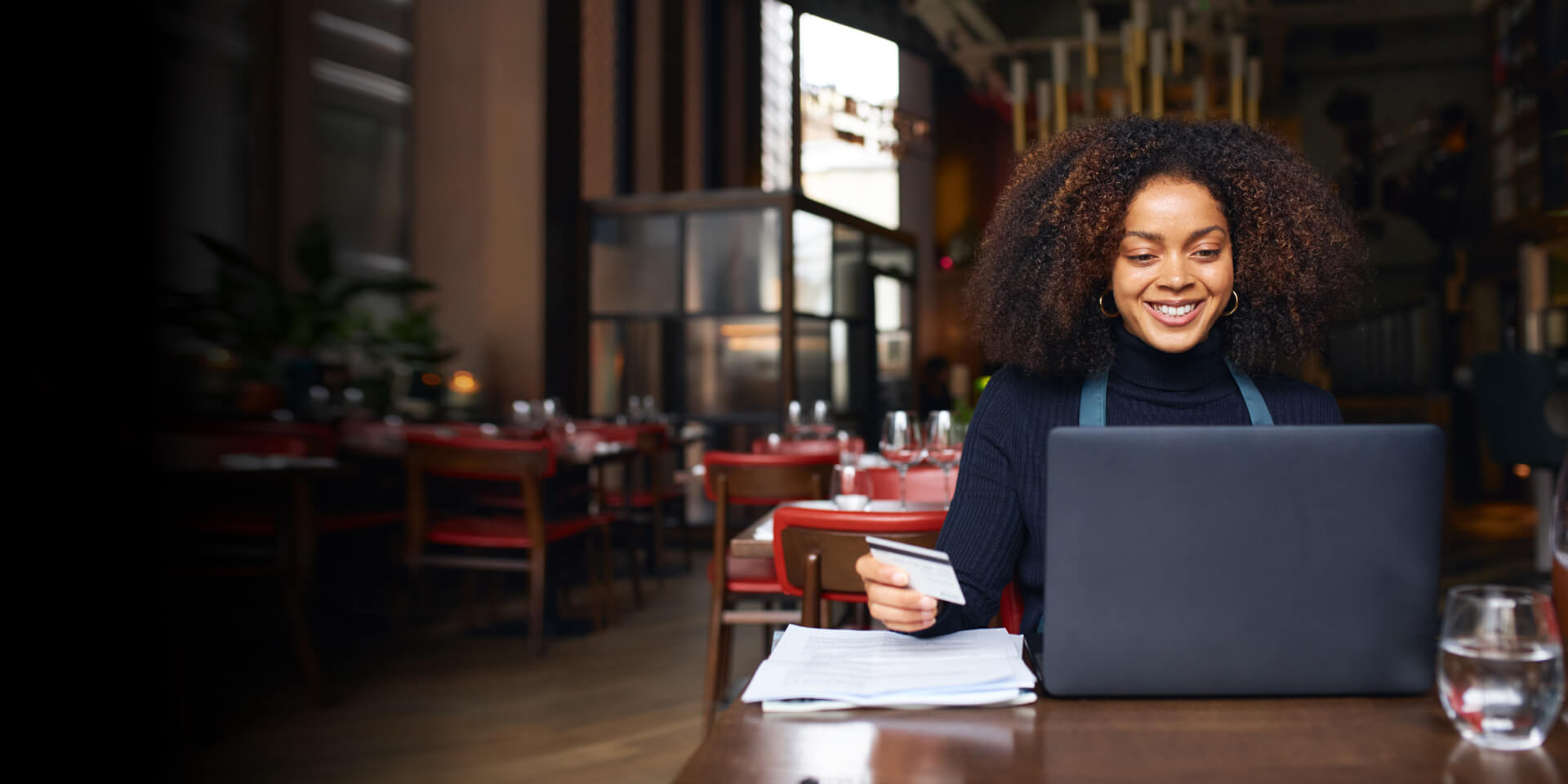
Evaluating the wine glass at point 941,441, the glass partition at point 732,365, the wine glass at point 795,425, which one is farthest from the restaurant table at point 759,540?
the glass partition at point 732,365

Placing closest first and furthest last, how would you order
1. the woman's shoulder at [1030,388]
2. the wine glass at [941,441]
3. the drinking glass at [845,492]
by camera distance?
the woman's shoulder at [1030,388], the drinking glass at [845,492], the wine glass at [941,441]

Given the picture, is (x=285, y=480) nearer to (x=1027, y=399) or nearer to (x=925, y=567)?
(x=1027, y=399)

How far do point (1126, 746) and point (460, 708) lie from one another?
2.92m

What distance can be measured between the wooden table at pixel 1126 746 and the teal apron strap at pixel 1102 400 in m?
0.50

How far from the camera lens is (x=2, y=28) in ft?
8.70

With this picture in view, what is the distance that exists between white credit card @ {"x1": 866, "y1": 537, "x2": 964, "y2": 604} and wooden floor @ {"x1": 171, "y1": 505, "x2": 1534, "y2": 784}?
78.4 inches

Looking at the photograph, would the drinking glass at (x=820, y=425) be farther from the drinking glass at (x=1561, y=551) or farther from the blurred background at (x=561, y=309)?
the drinking glass at (x=1561, y=551)

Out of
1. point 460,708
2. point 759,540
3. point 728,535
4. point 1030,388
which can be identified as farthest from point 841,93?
point 1030,388

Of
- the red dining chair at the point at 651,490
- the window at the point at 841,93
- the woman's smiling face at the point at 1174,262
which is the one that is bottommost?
the red dining chair at the point at 651,490

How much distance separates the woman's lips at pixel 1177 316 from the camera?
1169 mm

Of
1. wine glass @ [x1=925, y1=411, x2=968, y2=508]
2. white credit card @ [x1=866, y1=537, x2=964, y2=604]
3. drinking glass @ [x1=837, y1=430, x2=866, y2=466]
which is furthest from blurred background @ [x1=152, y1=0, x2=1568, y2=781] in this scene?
wine glass @ [x1=925, y1=411, x2=968, y2=508]

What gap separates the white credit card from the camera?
0.78 metres

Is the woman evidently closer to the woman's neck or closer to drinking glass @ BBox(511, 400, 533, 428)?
the woman's neck

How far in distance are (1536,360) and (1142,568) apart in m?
5.12
